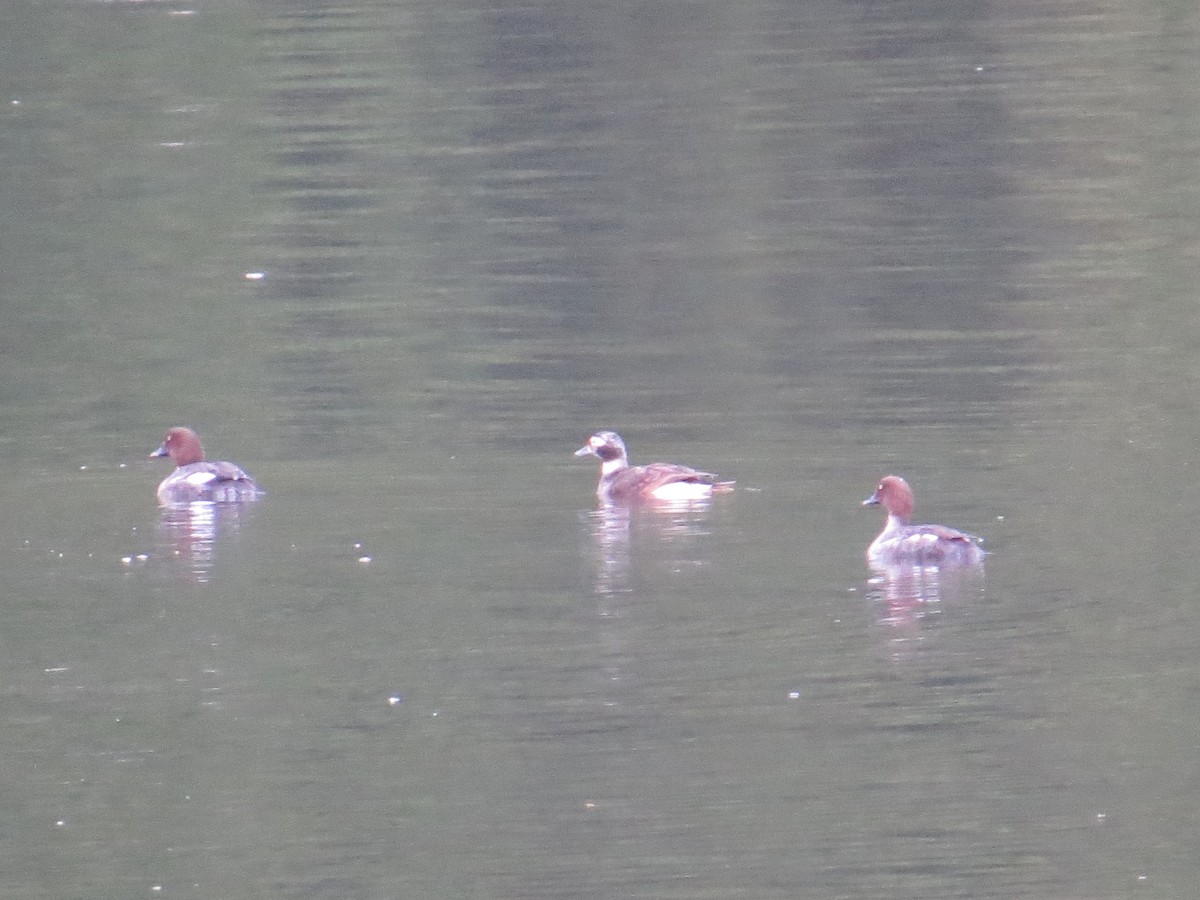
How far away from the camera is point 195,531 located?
37.1 ft

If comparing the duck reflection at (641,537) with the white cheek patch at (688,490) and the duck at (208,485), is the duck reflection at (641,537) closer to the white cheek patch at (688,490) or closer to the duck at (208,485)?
the white cheek patch at (688,490)

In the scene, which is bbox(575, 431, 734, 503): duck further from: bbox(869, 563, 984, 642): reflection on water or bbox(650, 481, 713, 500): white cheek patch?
bbox(869, 563, 984, 642): reflection on water

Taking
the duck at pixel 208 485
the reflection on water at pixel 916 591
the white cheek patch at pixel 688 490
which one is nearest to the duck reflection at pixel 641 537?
the white cheek patch at pixel 688 490

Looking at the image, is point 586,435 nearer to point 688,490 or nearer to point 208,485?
point 688,490

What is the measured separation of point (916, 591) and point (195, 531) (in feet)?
12.2

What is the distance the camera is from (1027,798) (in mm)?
6859

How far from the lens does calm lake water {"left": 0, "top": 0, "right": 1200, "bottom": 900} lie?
270 inches

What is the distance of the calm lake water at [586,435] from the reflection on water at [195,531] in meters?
0.05

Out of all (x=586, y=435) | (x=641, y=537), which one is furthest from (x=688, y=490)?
(x=586, y=435)

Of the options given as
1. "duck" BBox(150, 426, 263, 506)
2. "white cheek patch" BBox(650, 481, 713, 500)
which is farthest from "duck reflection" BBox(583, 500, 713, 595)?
"duck" BBox(150, 426, 263, 506)

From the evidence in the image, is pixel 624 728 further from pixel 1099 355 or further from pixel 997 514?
pixel 1099 355

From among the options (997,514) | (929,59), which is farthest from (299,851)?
(929,59)

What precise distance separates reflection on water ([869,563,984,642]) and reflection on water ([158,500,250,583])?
9.25 feet

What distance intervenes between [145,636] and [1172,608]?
12.5 ft
